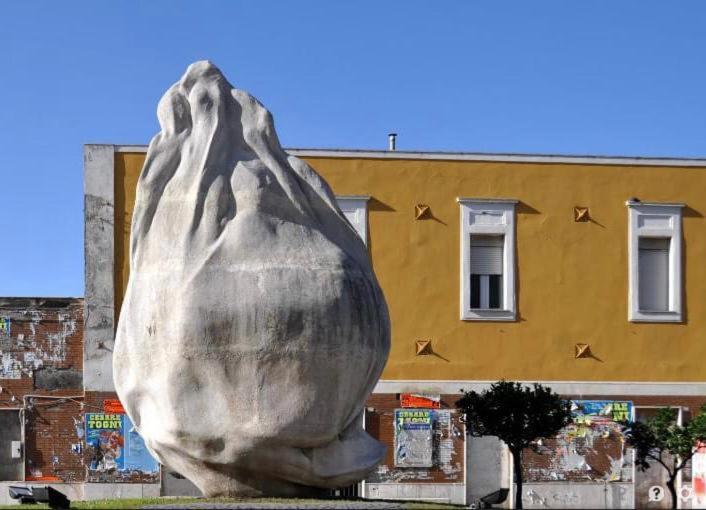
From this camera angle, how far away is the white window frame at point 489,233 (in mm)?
33469

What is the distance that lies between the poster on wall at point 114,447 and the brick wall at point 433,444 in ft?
16.6

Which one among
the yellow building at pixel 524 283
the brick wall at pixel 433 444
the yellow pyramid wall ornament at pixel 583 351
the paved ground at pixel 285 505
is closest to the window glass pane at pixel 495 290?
the yellow building at pixel 524 283

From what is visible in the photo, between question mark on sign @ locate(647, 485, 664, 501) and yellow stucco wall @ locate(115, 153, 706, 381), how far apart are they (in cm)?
257

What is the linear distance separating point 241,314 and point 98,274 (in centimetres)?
1661

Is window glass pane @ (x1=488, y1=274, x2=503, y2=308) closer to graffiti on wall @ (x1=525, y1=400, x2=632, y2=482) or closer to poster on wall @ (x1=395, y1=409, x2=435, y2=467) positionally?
graffiti on wall @ (x1=525, y1=400, x2=632, y2=482)

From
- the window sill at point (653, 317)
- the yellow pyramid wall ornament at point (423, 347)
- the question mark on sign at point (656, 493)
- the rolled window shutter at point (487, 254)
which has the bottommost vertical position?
the question mark on sign at point (656, 493)

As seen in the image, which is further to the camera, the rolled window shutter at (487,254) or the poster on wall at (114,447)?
the rolled window shutter at (487,254)

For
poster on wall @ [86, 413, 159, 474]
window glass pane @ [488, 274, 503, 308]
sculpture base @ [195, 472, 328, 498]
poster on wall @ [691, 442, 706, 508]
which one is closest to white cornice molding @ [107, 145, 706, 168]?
window glass pane @ [488, 274, 503, 308]

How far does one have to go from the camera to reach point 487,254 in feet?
111

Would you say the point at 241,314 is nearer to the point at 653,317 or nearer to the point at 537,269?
the point at 537,269

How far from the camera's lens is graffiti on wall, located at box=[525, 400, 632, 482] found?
110ft

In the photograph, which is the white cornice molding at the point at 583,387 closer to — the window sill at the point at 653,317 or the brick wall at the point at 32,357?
the window sill at the point at 653,317

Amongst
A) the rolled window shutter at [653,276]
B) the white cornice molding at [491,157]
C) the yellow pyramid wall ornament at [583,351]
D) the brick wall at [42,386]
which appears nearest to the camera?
the brick wall at [42,386]

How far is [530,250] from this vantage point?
33688 mm
